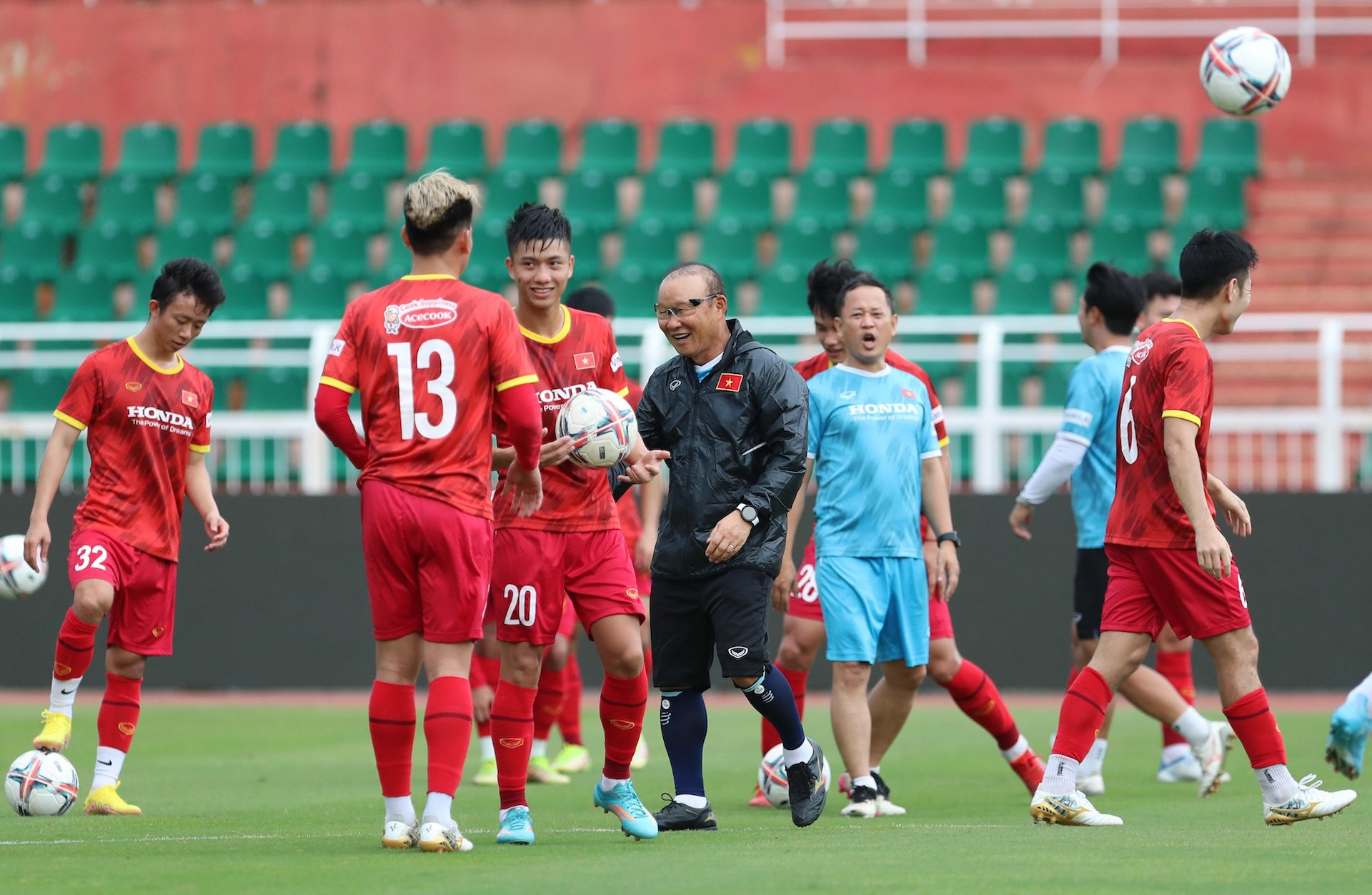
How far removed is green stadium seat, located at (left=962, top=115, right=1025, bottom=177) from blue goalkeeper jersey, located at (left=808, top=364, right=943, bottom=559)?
11705 millimetres

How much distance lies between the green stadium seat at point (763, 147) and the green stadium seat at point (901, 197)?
3.84 feet

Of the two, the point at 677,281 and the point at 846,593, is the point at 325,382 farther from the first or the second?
the point at 846,593

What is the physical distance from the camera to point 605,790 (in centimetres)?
641

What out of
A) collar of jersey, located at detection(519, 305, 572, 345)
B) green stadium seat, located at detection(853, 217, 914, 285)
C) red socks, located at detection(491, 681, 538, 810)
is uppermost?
green stadium seat, located at detection(853, 217, 914, 285)

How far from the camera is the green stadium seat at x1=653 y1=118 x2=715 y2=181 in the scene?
1920 cm

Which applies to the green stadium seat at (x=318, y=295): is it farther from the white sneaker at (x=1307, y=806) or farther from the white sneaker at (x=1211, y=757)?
the white sneaker at (x=1307, y=806)

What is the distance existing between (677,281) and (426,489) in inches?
54.7

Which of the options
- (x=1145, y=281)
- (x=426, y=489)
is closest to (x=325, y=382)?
(x=426, y=489)

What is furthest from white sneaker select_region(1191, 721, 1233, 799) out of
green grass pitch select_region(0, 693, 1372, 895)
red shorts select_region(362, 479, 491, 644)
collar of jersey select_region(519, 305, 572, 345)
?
red shorts select_region(362, 479, 491, 644)

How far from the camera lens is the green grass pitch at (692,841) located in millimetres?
5094

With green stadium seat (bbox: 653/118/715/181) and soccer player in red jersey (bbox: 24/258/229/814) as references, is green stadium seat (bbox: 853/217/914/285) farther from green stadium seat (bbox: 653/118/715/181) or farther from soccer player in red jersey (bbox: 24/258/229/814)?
soccer player in red jersey (bbox: 24/258/229/814)

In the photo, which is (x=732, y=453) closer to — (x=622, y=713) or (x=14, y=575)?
(x=622, y=713)

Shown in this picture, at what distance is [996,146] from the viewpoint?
1889cm

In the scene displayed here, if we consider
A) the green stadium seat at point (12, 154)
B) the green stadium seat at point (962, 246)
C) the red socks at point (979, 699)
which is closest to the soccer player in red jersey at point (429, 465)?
the red socks at point (979, 699)
